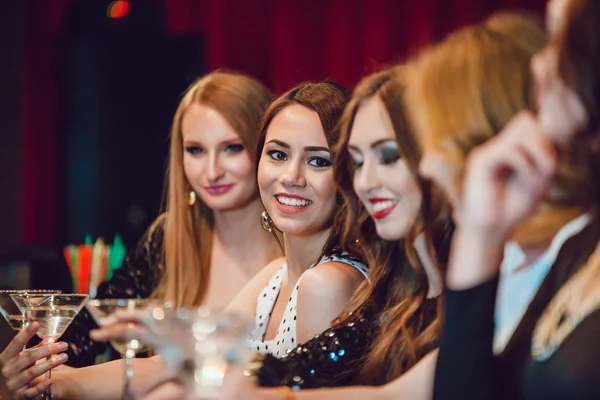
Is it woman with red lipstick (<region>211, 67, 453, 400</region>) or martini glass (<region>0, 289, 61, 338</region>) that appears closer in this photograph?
woman with red lipstick (<region>211, 67, 453, 400</region>)

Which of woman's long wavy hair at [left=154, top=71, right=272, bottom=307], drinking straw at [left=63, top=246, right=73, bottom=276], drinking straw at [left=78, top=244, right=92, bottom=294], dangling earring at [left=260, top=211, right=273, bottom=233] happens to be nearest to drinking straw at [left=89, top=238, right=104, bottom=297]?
drinking straw at [left=78, top=244, right=92, bottom=294]

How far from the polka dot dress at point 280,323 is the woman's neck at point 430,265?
36 centimetres

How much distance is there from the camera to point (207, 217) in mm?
4027

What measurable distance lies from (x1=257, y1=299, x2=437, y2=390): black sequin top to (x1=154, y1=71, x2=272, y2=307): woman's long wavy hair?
126cm

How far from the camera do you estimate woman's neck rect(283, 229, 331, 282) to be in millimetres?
3109

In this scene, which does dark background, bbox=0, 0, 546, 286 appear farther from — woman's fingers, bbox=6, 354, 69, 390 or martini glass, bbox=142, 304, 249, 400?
martini glass, bbox=142, 304, 249, 400

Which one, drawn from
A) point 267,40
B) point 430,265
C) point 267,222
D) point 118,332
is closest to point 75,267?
point 267,40

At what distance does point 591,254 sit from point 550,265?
154 millimetres

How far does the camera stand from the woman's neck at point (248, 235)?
3914 mm

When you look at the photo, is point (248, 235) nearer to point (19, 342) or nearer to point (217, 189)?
point (217, 189)

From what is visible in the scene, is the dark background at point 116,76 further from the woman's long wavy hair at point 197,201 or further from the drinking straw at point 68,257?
the woman's long wavy hair at point 197,201

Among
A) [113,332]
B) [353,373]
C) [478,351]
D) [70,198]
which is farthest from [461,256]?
[70,198]

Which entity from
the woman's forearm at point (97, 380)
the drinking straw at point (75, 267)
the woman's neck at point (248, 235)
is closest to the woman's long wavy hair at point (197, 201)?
the woman's neck at point (248, 235)

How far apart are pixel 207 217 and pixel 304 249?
99 centimetres
